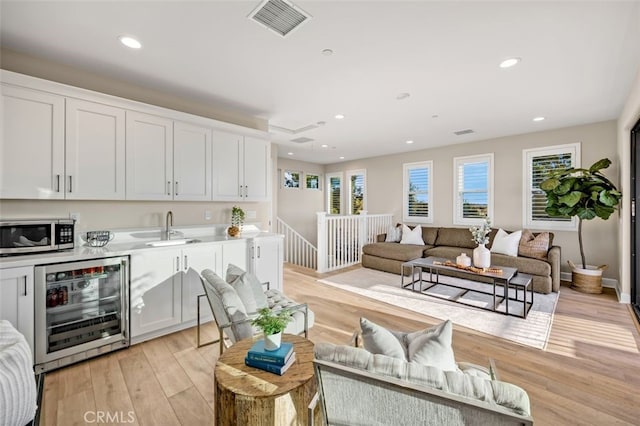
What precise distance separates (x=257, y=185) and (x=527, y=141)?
5.15m

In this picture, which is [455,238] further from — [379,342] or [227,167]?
[379,342]

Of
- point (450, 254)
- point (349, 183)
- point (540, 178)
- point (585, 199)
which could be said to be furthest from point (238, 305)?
point (349, 183)

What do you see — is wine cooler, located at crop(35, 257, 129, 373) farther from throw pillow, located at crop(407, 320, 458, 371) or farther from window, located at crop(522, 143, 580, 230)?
window, located at crop(522, 143, 580, 230)

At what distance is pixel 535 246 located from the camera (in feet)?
15.0

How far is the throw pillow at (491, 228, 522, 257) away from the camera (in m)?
4.73

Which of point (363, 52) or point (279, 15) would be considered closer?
point (279, 15)

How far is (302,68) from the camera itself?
2.81 meters

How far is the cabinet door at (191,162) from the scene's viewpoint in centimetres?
335

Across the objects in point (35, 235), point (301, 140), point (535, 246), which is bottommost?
point (535, 246)

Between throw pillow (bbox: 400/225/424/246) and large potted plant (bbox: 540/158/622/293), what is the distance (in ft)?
7.33

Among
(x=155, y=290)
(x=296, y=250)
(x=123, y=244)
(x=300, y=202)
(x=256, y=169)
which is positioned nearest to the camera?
(x=155, y=290)

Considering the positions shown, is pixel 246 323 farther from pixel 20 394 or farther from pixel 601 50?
pixel 601 50

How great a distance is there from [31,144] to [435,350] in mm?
3537

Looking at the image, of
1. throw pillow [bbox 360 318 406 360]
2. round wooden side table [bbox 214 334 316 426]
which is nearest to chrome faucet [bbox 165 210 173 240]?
round wooden side table [bbox 214 334 316 426]
